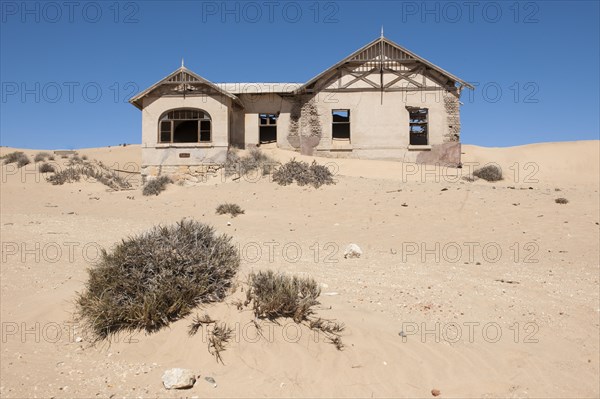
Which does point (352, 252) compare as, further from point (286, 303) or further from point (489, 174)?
point (489, 174)

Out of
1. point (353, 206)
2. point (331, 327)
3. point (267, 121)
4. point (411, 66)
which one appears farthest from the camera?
point (267, 121)

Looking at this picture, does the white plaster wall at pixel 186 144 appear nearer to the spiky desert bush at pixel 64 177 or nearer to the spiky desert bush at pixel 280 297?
the spiky desert bush at pixel 64 177

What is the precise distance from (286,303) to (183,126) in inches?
872

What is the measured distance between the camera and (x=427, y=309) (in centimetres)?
A: 538

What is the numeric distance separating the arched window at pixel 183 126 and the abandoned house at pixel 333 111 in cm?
6

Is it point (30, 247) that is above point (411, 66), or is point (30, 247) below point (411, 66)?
below

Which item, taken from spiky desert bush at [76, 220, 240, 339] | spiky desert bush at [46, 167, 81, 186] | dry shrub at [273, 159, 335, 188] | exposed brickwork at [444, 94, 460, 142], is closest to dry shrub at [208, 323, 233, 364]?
spiky desert bush at [76, 220, 240, 339]

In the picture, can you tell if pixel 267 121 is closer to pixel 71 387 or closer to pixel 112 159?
pixel 71 387

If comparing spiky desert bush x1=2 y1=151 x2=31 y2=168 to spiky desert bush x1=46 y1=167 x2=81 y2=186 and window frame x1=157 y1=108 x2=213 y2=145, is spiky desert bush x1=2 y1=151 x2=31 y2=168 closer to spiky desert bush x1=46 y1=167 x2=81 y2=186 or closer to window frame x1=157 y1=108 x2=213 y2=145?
spiky desert bush x1=46 y1=167 x2=81 y2=186

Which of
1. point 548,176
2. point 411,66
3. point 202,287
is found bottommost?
point 202,287

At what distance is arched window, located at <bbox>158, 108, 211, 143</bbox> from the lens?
2064 centimetres

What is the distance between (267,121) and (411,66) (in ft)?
24.9

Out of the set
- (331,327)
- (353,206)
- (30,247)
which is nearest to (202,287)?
(331,327)

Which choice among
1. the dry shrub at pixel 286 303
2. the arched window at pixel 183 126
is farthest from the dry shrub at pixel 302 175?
the dry shrub at pixel 286 303
